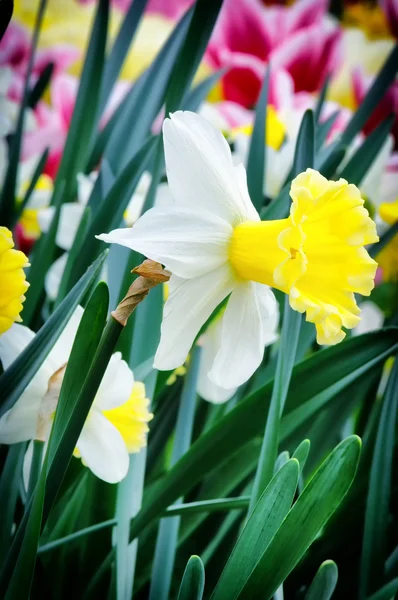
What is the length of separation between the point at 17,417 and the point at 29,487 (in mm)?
48

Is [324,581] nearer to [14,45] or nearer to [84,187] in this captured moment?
[84,187]

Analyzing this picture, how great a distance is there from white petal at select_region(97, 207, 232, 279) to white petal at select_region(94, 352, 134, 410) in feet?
0.31

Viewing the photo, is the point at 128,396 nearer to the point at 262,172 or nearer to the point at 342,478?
the point at 342,478

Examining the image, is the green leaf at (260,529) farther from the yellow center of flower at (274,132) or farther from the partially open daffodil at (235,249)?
the yellow center of flower at (274,132)

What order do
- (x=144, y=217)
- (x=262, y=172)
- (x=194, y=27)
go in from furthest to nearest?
(x=262, y=172) < (x=194, y=27) < (x=144, y=217)

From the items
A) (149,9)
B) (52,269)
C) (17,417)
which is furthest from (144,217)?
(149,9)

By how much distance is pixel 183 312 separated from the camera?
1.03 ft

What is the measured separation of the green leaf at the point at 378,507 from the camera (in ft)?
1.52

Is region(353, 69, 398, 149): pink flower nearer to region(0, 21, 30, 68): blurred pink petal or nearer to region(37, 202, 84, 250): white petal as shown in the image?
region(0, 21, 30, 68): blurred pink petal

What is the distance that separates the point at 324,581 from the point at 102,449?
0.52 feet

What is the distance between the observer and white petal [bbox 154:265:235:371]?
31 cm

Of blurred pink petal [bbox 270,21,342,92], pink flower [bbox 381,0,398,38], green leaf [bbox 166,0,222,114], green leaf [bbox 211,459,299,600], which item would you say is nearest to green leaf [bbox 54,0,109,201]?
green leaf [bbox 166,0,222,114]

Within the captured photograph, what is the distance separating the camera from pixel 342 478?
1.13 ft

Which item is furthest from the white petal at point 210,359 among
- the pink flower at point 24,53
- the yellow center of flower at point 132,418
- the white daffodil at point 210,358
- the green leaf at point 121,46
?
the pink flower at point 24,53
